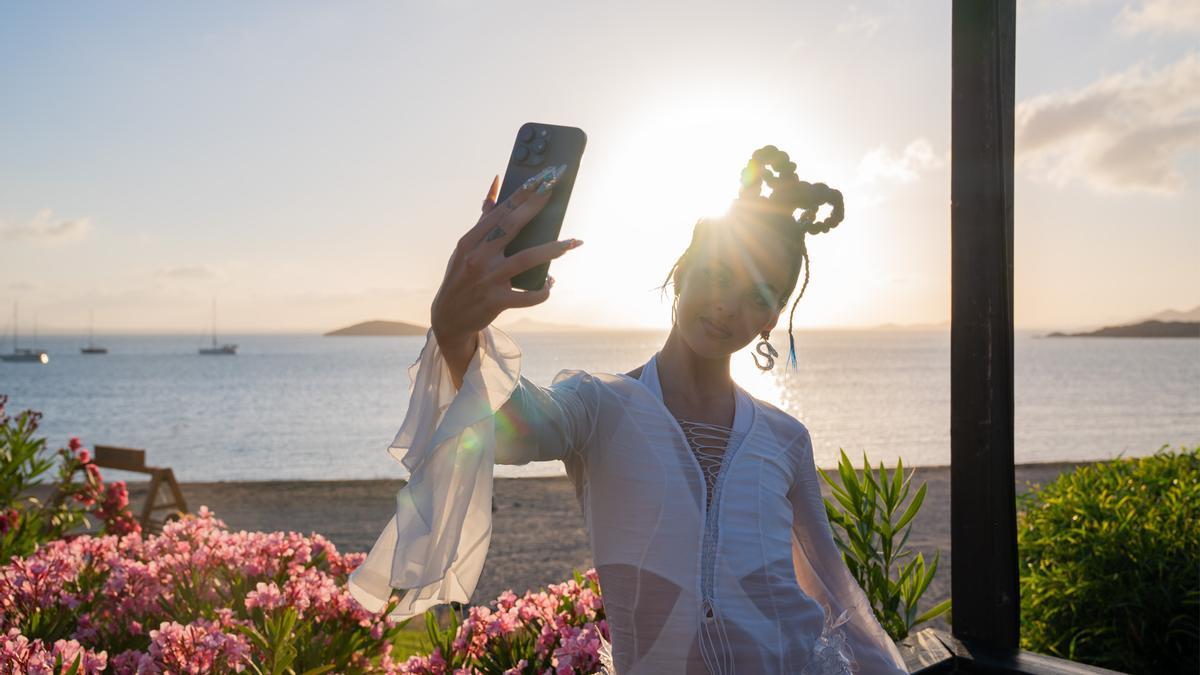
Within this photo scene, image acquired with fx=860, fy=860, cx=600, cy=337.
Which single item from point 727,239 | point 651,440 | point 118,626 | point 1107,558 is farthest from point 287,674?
point 1107,558

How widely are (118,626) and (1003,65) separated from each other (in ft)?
11.8

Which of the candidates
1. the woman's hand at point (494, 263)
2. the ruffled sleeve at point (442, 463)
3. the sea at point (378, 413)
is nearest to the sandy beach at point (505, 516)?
the sea at point (378, 413)

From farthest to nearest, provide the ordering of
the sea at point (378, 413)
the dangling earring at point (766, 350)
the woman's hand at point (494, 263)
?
the sea at point (378, 413) < the dangling earring at point (766, 350) < the woman's hand at point (494, 263)

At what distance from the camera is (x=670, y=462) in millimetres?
1808

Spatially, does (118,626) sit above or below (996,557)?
below

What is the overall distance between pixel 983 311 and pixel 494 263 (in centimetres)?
217

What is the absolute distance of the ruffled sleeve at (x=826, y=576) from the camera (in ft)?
7.04

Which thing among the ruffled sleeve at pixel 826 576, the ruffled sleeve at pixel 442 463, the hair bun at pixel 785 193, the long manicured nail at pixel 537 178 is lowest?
the ruffled sleeve at pixel 826 576

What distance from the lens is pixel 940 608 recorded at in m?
3.44

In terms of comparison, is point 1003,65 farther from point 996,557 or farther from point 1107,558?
point 1107,558

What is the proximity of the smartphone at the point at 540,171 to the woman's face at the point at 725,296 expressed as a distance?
24.1 inches

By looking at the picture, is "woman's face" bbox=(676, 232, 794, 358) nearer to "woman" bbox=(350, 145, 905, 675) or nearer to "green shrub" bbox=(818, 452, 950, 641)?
"woman" bbox=(350, 145, 905, 675)

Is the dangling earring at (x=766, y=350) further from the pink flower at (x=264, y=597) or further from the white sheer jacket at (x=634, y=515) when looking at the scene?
the pink flower at (x=264, y=597)

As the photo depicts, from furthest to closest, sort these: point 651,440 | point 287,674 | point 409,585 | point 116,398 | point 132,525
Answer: point 116,398
point 132,525
point 287,674
point 651,440
point 409,585
